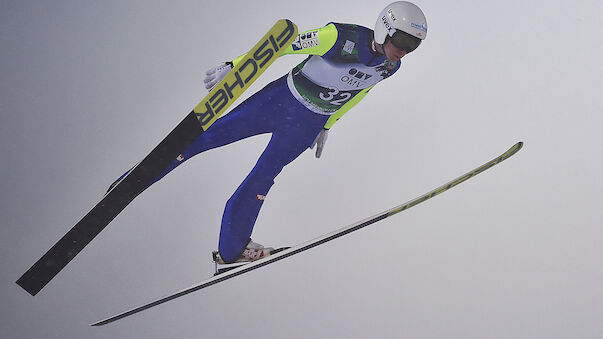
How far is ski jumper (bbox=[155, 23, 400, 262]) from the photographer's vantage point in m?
1.53

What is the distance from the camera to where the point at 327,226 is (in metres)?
2.06

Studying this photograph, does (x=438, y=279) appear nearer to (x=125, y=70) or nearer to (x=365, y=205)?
(x=365, y=205)

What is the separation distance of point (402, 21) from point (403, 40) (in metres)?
0.05

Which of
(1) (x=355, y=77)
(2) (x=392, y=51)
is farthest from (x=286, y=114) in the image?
(2) (x=392, y=51)

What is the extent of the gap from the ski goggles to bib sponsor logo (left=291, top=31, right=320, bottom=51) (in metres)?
0.19

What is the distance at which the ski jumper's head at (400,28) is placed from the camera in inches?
55.1

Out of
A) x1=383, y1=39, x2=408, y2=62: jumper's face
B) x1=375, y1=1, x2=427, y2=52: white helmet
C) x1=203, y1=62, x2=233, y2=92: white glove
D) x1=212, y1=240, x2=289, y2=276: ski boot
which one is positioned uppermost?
x1=203, y1=62, x2=233, y2=92: white glove

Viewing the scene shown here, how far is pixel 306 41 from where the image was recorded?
146cm

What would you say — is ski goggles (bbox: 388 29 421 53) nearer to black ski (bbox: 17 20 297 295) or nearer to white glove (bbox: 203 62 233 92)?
black ski (bbox: 17 20 297 295)

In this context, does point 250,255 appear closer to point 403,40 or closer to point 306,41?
point 306,41

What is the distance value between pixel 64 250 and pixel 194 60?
103 centimetres

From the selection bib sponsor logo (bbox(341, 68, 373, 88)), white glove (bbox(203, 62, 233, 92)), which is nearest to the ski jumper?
bib sponsor logo (bbox(341, 68, 373, 88))

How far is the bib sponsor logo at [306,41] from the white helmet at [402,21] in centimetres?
17

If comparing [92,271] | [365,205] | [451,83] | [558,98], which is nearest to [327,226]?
[365,205]
